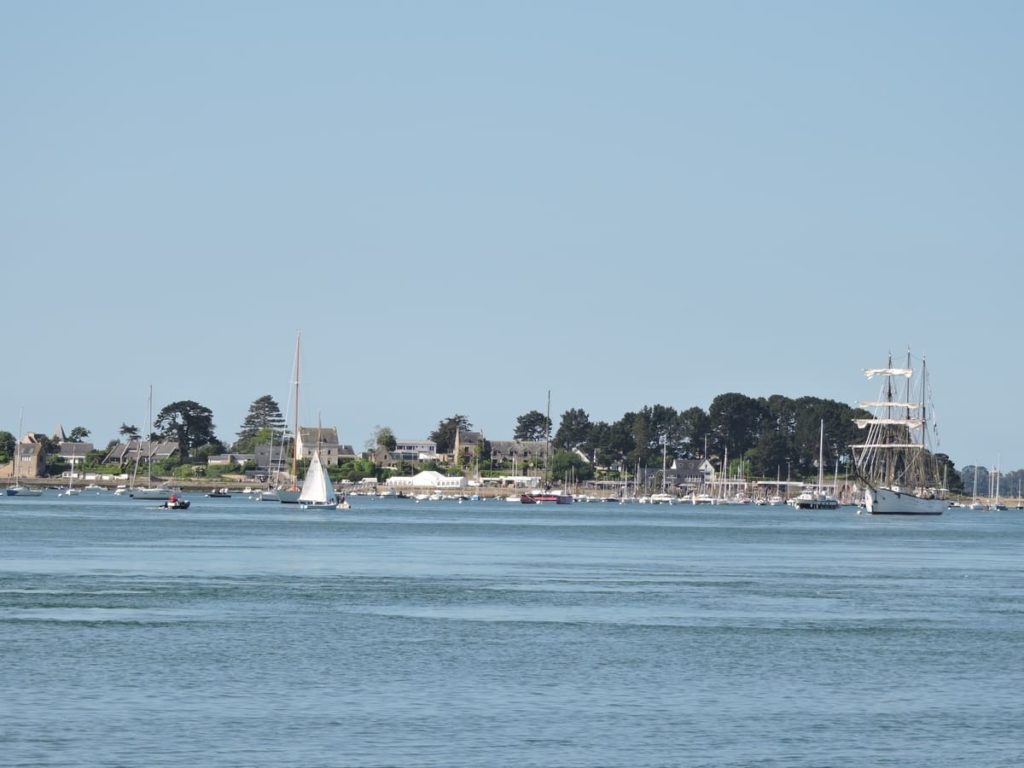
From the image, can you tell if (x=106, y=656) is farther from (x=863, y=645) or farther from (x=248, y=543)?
(x=248, y=543)

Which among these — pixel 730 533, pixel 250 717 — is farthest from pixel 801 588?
pixel 730 533

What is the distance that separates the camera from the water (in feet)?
110

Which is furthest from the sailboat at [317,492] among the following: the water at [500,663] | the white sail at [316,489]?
the water at [500,663]

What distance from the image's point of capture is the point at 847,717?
37.5 metres

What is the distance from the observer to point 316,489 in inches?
7407

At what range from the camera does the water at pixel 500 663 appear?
33.5 m

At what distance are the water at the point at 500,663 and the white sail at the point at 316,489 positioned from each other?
92303 millimetres

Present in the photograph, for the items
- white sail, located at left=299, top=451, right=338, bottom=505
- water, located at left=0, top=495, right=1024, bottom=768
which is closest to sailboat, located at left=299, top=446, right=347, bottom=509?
white sail, located at left=299, top=451, right=338, bottom=505

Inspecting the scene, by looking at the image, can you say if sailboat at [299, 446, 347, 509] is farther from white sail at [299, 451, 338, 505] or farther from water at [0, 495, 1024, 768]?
water at [0, 495, 1024, 768]

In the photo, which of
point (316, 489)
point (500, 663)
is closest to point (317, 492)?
point (316, 489)

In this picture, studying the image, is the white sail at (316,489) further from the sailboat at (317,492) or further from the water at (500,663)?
the water at (500,663)

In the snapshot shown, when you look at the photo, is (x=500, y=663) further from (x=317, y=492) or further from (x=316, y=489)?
(x=316, y=489)

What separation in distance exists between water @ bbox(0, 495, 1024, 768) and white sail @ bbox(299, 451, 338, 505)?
303 feet

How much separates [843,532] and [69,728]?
421 ft
